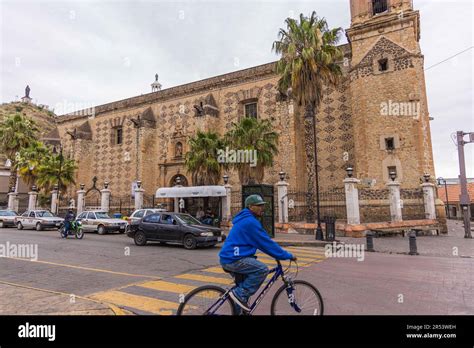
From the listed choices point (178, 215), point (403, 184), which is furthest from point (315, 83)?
point (178, 215)

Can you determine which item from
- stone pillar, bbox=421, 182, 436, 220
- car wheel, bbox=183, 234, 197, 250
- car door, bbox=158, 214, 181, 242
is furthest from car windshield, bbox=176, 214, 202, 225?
stone pillar, bbox=421, 182, 436, 220

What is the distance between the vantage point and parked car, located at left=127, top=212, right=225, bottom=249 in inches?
467

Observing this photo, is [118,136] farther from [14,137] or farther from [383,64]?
[383,64]

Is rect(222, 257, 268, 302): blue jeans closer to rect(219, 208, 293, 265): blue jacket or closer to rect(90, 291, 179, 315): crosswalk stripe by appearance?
rect(219, 208, 293, 265): blue jacket

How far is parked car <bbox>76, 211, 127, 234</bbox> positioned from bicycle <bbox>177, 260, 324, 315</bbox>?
1652 centimetres

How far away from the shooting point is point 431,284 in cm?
646

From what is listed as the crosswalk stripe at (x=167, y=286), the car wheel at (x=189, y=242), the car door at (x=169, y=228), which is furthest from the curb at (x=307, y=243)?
the crosswalk stripe at (x=167, y=286)

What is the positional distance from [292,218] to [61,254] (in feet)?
46.9

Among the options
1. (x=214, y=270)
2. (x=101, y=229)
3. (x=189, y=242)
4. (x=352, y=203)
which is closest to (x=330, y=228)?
(x=352, y=203)

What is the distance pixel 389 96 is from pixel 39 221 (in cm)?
2474

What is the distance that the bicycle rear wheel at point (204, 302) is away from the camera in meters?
3.38

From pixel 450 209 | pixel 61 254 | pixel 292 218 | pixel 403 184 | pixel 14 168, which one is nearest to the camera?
pixel 61 254

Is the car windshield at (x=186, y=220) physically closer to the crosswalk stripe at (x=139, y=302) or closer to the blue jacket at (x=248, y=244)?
the crosswalk stripe at (x=139, y=302)
